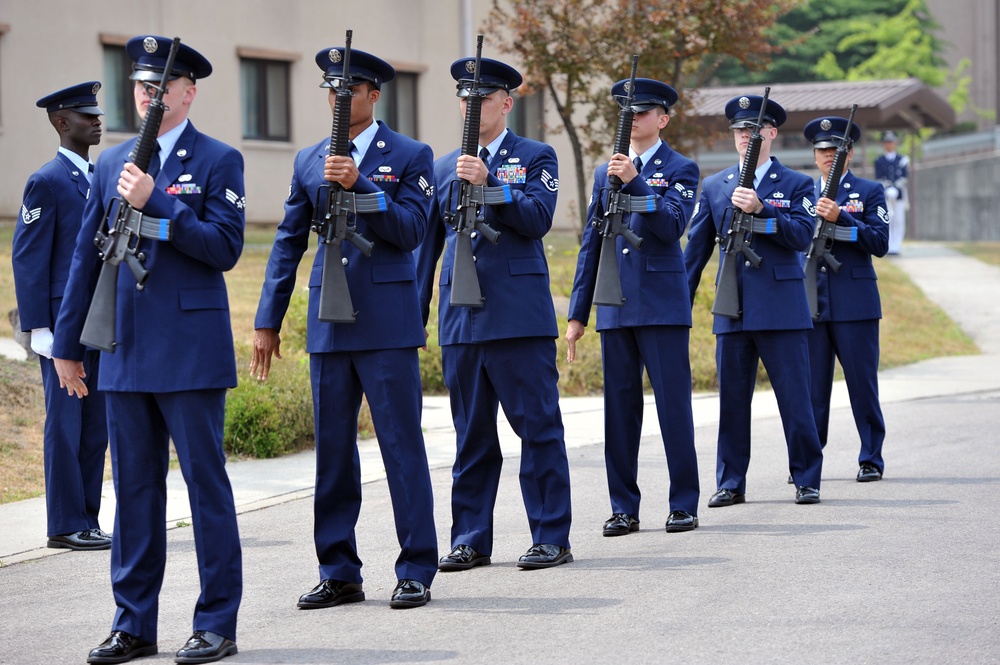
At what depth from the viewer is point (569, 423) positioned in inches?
483

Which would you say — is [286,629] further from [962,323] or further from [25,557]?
[962,323]

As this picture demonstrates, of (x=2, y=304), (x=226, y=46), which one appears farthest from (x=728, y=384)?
(x=226, y=46)

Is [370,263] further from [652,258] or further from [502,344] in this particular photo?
[652,258]

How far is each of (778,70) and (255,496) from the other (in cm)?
4215

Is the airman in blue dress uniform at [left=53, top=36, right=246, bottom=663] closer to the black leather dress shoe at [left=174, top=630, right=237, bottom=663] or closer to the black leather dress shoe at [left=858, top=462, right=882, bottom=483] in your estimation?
the black leather dress shoe at [left=174, top=630, right=237, bottom=663]

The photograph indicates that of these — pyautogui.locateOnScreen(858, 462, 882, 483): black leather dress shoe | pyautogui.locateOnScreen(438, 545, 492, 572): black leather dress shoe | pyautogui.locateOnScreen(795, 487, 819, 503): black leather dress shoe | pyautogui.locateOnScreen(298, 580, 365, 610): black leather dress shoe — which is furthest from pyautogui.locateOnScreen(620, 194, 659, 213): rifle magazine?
pyautogui.locateOnScreen(858, 462, 882, 483): black leather dress shoe

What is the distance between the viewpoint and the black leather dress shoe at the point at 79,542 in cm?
766

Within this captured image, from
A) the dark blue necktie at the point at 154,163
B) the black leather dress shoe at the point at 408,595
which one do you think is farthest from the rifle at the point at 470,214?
the dark blue necktie at the point at 154,163

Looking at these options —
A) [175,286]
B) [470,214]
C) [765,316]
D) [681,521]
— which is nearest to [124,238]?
[175,286]

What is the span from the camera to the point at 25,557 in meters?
7.50

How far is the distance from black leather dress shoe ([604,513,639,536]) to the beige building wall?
14862mm

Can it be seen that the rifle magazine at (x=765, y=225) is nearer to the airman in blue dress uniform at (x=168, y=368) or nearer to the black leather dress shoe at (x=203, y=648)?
the airman in blue dress uniform at (x=168, y=368)

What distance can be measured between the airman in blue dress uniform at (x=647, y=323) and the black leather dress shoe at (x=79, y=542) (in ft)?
8.44

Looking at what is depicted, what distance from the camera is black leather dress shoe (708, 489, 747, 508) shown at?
28.3 ft
